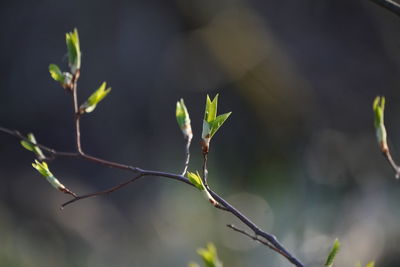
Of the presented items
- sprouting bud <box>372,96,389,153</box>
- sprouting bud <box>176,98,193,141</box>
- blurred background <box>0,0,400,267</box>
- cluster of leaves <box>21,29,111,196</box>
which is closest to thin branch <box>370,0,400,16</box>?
sprouting bud <box>372,96,389,153</box>

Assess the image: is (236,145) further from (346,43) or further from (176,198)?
(346,43)

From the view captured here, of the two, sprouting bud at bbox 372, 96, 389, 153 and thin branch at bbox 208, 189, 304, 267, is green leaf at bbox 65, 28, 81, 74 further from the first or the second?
sprouting bud at bbox 372, 96, 389, 153

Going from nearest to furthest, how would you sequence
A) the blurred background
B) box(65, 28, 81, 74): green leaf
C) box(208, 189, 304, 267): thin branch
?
box(208, 189, 304, 267): thin branch, box(65, 28, 81, 74): green leaf, the blurred background

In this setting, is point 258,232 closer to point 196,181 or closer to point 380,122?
point 196,181

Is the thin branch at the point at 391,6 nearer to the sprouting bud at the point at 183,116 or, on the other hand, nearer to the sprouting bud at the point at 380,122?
the sprouting bud at the point at 380,122

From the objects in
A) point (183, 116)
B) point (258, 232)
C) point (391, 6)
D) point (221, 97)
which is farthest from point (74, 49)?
point (221, 97)

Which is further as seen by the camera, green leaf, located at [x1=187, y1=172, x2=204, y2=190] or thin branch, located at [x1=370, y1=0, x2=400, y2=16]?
thin branch, located at [x1=370, y1=0, x2=400, y2=16]

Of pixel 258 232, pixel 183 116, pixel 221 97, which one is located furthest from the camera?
pixel 221 97

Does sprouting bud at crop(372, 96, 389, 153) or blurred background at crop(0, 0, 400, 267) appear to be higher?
sprouting bud at crop(372, 96, 389, 153)

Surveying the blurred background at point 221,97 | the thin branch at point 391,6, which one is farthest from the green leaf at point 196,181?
the blurred background at point 221,97
